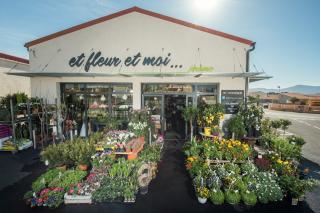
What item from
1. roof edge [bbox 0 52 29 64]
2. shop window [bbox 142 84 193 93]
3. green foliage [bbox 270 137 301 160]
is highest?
roof edge [bbox 0 52 29 64]

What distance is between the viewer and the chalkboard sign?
349 inches

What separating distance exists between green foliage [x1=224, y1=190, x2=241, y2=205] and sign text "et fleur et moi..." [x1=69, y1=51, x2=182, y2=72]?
6.42m

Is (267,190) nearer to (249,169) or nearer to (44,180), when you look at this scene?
(249,169)

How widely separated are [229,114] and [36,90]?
1045 centimetres

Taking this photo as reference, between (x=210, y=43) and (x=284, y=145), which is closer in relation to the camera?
(x=284, y=145)


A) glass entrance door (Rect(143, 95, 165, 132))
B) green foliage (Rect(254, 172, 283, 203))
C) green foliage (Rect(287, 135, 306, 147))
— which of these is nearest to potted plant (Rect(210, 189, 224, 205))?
green foliage (Rect(254, 172, 283, 203))

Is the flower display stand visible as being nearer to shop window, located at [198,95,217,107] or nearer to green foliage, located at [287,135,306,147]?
green foliage, located at [287,135,306,147]

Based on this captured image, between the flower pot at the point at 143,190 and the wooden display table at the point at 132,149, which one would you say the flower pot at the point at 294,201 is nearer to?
the flower pot at the point at 143,190

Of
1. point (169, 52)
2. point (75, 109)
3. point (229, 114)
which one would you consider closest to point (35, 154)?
point (75, 109)

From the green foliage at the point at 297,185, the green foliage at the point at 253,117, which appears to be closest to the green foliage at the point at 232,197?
the green foliage at the point at 297,185

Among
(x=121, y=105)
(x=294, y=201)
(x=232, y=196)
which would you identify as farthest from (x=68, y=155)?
(x=294, y=201)

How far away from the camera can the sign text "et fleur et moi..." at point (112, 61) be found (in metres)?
8.93

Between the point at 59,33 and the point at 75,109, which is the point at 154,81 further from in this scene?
the point at 59,33

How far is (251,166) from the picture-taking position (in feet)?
15.4
